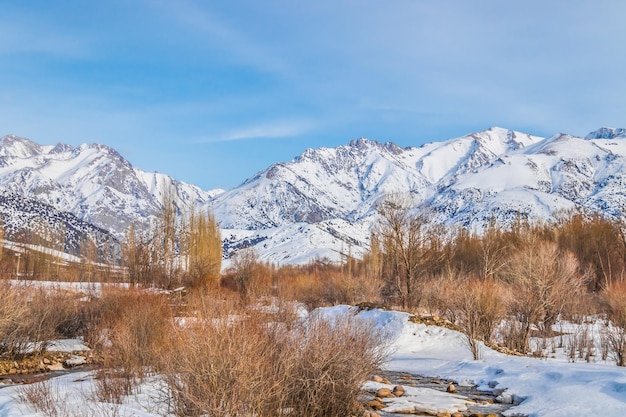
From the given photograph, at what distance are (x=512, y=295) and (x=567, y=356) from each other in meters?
3.60

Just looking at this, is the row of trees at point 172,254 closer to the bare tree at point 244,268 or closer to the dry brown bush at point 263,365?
the bare tree at point 244,268

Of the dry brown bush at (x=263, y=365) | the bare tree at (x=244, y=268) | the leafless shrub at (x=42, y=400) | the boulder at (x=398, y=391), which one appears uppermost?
the bare tree at (x=244, y=268)

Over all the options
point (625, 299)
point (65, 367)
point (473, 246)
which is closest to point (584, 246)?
point (473, 246)

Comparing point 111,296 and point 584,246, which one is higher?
point 584,246

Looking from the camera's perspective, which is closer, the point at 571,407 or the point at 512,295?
the point at 571,407

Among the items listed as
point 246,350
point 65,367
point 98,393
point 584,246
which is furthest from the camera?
point 584,246

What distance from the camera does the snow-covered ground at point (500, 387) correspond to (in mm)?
11180

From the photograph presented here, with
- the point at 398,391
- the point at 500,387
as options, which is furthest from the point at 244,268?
the point at 500,387

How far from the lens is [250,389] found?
8766 mm

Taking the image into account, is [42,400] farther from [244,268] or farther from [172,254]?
[172,254]

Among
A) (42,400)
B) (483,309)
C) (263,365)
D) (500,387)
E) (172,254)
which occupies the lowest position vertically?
(500,387)

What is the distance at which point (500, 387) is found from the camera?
17.2 meters

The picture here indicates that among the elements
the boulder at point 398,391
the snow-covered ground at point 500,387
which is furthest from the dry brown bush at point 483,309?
the boulder at point 398,391

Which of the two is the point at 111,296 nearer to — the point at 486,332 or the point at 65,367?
the point at 65,367
